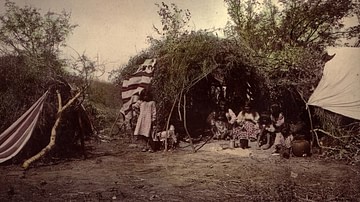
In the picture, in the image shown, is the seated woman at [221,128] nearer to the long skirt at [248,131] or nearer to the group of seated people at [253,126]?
the group of seated people at [253,126]

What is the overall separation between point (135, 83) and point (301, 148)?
6.78 feet

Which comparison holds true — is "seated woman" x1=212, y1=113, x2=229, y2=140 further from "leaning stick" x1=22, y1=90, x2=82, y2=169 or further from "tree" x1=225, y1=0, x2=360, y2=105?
"leaning stick" x1=22, y1=90, x2=82, y2=169

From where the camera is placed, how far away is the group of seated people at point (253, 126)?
4617mm

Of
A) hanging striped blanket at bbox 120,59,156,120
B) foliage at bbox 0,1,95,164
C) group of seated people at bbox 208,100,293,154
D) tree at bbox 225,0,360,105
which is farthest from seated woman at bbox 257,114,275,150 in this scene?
foliage at bbox 0,1,95,164

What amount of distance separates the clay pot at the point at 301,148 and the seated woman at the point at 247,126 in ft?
2.21

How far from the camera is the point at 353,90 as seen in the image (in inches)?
151

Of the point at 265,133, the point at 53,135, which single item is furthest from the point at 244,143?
the point at 53,135

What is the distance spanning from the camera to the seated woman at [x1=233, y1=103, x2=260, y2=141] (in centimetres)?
496

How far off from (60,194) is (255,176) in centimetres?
178

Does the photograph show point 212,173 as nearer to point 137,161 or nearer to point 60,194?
point 137,161

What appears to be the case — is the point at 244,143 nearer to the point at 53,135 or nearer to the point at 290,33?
→ the point at 290,33

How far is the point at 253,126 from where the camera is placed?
16.4ft

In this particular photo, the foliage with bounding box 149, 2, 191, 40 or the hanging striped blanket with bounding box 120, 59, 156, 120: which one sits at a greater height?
the foliage with bounding box 149, 2, 191, 40

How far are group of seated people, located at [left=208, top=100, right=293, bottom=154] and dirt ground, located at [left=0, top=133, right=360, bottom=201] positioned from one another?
0.49 meters
